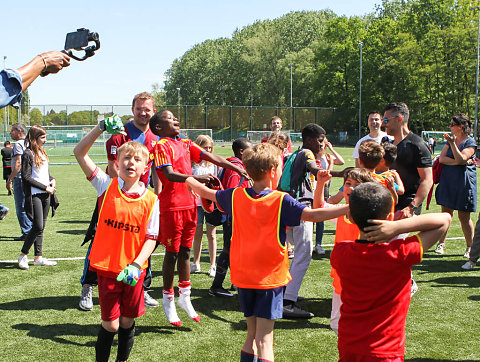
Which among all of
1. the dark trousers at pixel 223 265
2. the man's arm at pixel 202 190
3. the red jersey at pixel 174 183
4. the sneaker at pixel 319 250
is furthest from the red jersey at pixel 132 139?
the sneaker at pixel 319 250

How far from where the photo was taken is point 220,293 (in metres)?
6.22

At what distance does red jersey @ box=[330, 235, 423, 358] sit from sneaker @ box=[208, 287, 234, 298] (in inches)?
141

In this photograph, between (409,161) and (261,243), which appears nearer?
(261,243)

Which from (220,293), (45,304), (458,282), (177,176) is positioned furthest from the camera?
(458,282)

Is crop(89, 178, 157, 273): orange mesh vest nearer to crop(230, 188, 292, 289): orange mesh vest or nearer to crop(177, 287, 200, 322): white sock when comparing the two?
crop(230, 188, 292, 289): orange mesh vest

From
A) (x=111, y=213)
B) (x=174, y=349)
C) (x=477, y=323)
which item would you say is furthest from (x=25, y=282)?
(x=477, y=323)

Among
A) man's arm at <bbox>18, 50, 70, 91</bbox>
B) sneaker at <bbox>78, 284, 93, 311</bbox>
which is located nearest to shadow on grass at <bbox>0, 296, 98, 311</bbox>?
sneaker at <bbox>78, 284, 93, 311</bbox>

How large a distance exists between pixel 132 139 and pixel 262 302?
274 centimetres

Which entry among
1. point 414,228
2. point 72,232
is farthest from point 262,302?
point 72,232

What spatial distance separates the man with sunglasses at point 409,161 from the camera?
558 centimetres

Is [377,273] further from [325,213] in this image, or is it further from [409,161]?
[409,161]

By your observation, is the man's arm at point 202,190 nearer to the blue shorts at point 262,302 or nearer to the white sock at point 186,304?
the blue shorts at point 262,302

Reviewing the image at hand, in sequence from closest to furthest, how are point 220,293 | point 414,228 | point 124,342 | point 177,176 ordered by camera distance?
point 414,228
point 124,342
point 177,176
point 220,293

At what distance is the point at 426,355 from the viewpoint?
177 inches
